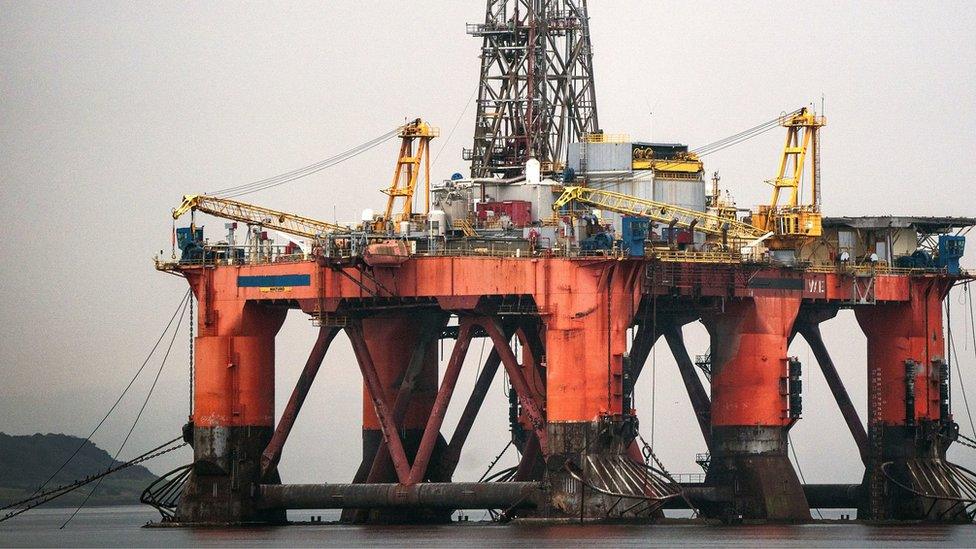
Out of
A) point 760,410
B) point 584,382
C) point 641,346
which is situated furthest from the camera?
point 641,346

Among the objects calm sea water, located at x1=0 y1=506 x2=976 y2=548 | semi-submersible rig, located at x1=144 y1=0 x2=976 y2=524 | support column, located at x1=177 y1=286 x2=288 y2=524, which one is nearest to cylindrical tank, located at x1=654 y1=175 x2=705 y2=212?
semi-submersible rig, located at x1=144 y1=0 x2=976 y2=524

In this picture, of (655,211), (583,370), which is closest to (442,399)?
(583,370)

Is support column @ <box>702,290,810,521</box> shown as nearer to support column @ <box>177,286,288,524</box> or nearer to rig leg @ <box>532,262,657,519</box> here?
rig leg @ <box>532,262,657,519</box>

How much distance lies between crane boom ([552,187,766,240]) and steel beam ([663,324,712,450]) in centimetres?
715

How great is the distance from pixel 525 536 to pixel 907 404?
2008cm

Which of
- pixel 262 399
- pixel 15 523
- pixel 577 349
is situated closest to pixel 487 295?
pixel 577 349

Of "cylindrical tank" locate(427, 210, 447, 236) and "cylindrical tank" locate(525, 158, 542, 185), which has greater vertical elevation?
"cylindrical tank" locate(525, 158, 542, 185)

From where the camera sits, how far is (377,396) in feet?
283

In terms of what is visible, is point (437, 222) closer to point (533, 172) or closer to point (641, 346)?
point (533, 172)

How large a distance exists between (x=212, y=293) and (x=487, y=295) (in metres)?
10.6

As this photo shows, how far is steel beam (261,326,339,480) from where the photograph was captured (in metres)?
87.2

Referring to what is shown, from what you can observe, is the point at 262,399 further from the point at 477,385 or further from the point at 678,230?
the point at 678,230

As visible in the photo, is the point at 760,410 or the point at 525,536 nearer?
the point at 525,536

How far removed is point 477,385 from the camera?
90.8m
